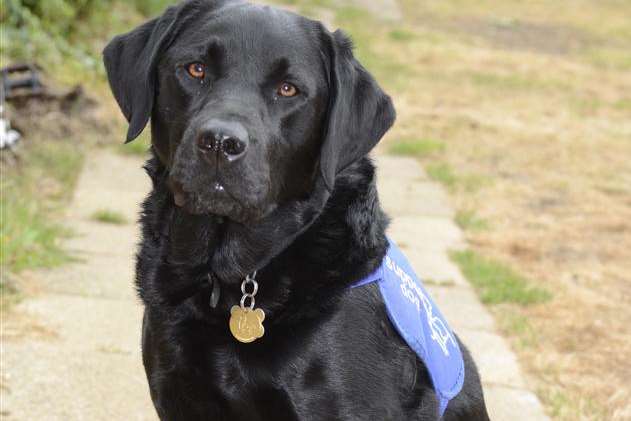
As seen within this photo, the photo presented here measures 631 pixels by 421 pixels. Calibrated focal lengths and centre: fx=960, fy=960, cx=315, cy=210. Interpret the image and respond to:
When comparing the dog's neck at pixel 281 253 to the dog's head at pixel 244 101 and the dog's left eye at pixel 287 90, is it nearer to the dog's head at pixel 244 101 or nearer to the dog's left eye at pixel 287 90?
the dog's head at pixel 244 101

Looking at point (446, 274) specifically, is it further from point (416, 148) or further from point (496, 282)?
point (416, 148)

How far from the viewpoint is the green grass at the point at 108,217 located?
6.48 meters

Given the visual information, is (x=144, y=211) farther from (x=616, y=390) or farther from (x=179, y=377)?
(x=616, y=390)

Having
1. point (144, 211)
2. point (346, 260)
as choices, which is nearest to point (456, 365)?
point (346, 260)

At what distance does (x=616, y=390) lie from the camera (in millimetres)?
4832

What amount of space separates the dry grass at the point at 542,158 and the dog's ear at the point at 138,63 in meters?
2.55

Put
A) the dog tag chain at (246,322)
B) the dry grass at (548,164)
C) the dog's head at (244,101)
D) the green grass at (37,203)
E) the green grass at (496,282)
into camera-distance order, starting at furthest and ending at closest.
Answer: the green grass at (496,282)
the green grass at (37,203)
the dry grass at (548,164)
the dog tag chain at (246,322)
the dog's head at (244,101)

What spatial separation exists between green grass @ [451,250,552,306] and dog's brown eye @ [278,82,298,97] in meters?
3.11

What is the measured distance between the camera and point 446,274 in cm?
625

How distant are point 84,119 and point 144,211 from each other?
466 cm

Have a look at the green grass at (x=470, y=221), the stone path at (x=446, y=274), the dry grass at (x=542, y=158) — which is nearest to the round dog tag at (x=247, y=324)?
the stone path at (x=446, y=274)

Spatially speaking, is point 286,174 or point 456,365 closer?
point 286,174

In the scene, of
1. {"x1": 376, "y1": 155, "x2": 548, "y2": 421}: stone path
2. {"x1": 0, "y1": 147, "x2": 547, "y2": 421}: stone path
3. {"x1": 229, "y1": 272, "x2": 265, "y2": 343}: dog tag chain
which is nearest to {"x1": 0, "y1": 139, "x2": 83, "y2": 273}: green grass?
{"x1": 0, "y1": 147, "x2": 547, "y2": 421}: stone path

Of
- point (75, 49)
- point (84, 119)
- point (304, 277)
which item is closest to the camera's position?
point (304, 277)
